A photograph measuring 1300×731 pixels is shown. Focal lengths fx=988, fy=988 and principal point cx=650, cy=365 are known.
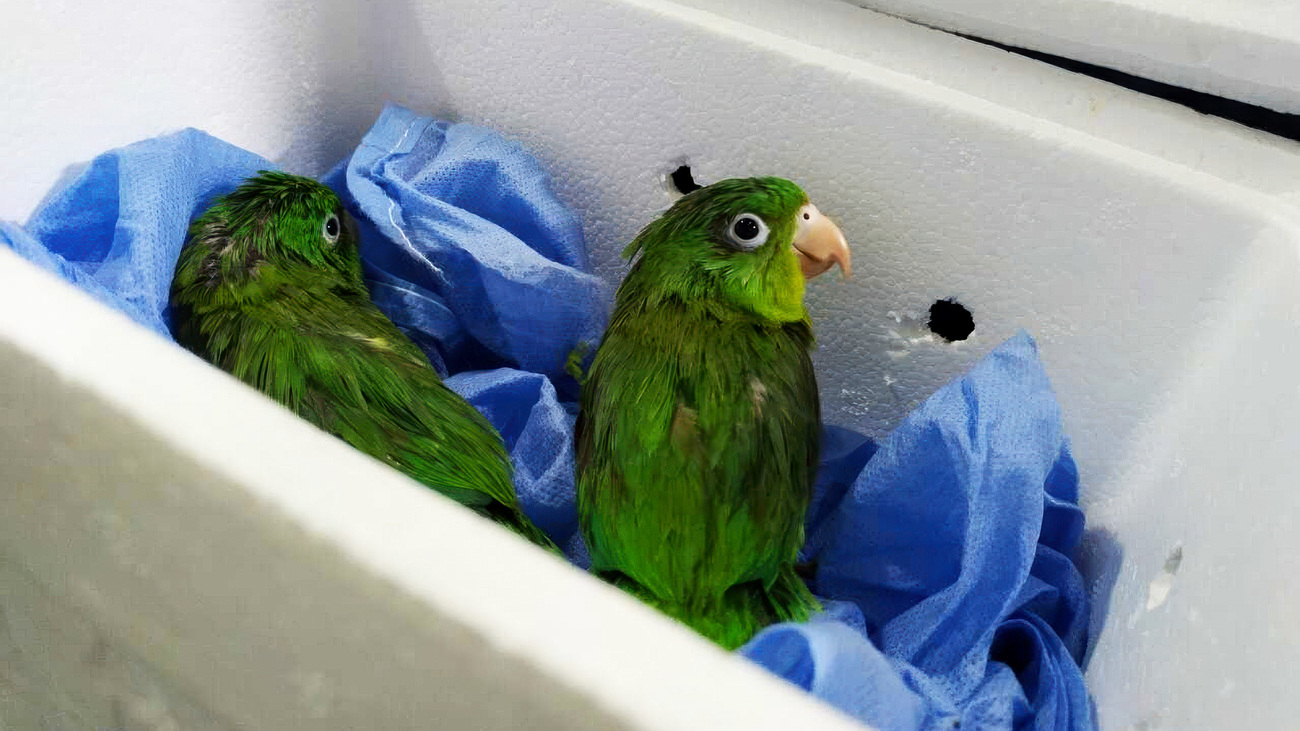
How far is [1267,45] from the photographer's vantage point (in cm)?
62

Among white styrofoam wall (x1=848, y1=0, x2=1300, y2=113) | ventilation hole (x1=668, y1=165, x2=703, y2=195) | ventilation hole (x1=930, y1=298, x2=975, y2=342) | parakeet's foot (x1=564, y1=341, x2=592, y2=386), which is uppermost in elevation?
white styrofoam wall (x1=848, y1=0, x2=1300, y2=113)

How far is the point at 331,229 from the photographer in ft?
2.63

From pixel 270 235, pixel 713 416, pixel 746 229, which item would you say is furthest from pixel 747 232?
pixel 270 235

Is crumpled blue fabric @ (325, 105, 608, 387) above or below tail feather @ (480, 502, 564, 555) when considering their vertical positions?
above

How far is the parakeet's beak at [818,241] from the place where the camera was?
2.24ft

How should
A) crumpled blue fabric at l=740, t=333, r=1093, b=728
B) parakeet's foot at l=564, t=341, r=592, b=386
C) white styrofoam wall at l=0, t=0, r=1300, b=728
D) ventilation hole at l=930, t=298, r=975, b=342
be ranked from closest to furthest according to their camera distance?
white styrofoam wall at l=0, t=0, r=1300, b=728 < crumpled blue fabric at l=740, t=333, r=1093, b=728 < ventilation hole at l=930, t=298, r=975, b=342 < parakeet's foot at l=564, t=341, r=592, b=386

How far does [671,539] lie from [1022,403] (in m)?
0.24

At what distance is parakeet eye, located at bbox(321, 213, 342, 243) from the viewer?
79 centimetres

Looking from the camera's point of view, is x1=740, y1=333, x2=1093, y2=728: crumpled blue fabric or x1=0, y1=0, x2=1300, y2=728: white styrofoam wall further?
x1=740, y1=333, x2=1093, y2=728: crumpled blue fabric

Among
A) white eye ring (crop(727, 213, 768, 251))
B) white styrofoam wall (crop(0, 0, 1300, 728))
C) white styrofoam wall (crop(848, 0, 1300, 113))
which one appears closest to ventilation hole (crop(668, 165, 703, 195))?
white styrofoam wall (crop(0, 0, 1300, 728))

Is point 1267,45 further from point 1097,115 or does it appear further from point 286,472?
point 286,472

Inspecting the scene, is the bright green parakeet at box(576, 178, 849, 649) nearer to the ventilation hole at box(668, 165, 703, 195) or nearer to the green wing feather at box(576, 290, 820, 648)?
the green wing feather at box(576, 290, 820, 648)

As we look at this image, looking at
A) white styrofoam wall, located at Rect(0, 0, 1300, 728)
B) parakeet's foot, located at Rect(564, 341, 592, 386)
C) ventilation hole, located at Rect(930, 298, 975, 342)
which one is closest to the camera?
white styrofoam wall, located at Rect(0, 0, 1300, 728)

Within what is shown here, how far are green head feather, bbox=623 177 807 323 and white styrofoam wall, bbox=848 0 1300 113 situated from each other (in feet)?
0.66
